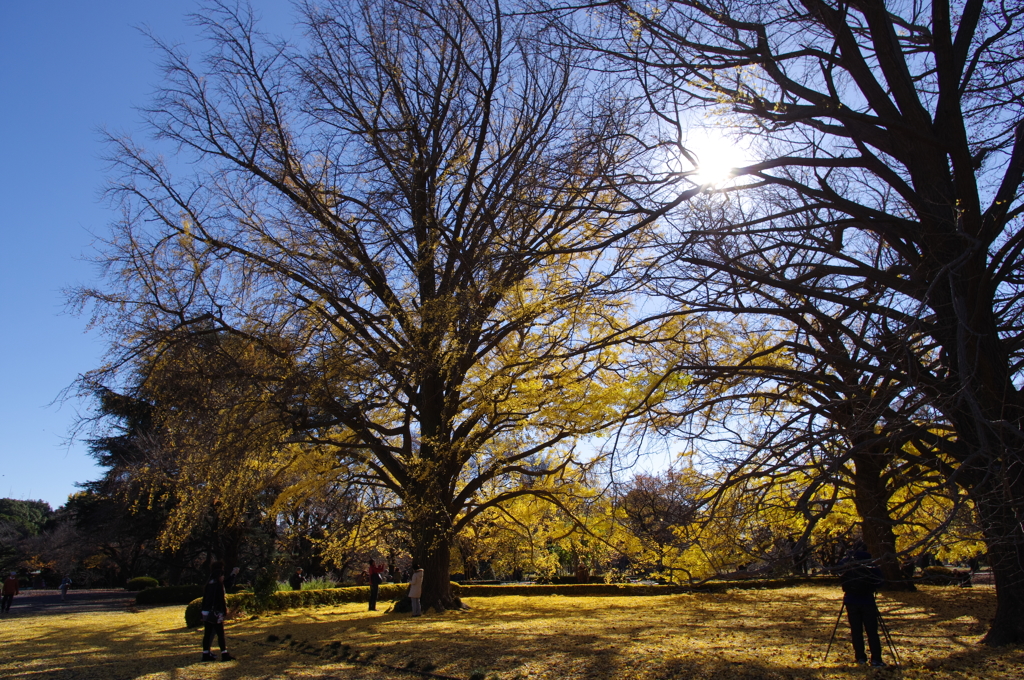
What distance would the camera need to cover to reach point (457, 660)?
8.51 meters

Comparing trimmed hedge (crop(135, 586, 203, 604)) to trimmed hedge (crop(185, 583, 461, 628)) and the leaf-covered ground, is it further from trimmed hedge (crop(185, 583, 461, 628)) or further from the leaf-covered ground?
the leaf-covered ground

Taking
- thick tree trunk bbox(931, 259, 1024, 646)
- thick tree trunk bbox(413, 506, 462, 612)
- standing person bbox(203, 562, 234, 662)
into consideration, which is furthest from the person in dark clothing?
thick tree trunk bbox(413, 506, 462, 612)

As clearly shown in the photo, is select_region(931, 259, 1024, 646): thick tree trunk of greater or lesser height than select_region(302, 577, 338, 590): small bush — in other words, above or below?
above

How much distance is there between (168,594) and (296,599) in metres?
10.7

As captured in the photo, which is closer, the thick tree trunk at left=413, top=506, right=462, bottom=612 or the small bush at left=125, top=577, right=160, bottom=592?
the thick tree trunk at left=413, top=506, right=462, bottom=612

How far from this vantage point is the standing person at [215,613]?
9844 millimetres

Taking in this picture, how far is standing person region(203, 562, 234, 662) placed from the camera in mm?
9844

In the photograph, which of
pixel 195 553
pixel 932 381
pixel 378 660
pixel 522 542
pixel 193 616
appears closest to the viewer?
pixel 932 381

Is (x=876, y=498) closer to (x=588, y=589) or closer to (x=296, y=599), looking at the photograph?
(x=296, y=599)

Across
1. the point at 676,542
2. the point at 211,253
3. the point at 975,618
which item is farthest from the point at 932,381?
the point at 211,253

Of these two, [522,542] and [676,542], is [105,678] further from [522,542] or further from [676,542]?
[522,542]

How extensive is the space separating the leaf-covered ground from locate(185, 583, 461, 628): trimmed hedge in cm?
57

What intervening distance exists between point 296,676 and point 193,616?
867 centimetres

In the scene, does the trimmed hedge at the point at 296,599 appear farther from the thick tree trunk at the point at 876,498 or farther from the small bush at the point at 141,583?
the small bush at the point at 141,583
